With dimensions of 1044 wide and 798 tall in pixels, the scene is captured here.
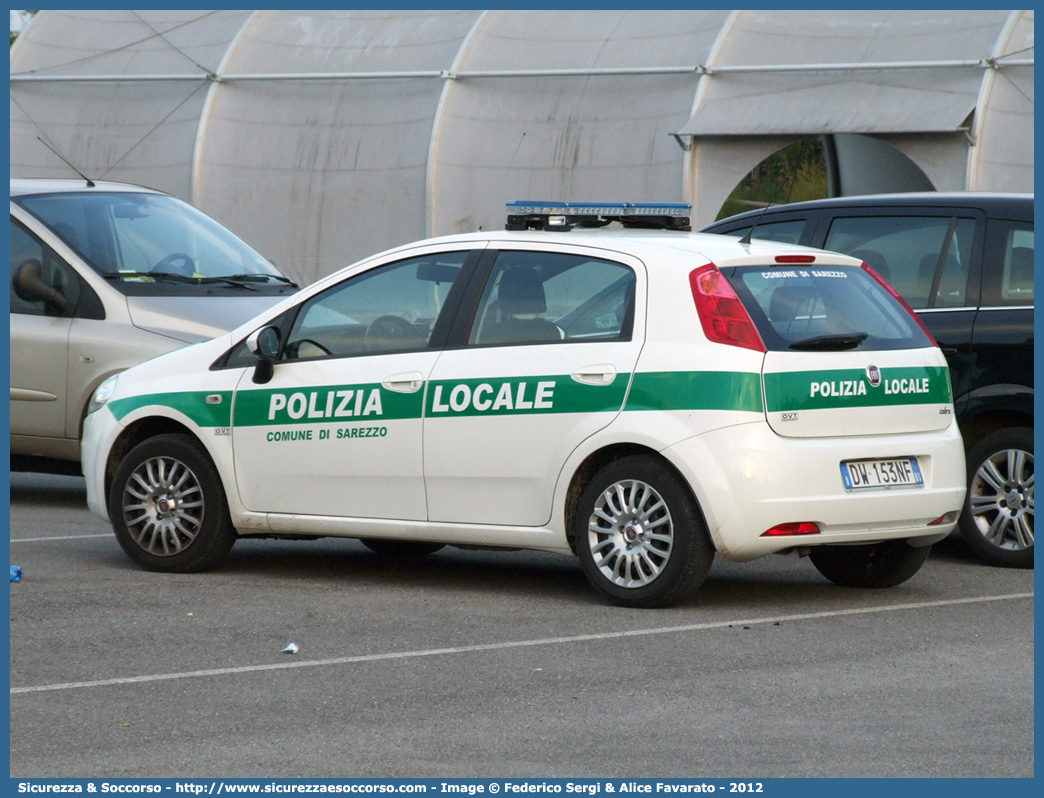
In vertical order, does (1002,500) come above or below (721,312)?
below

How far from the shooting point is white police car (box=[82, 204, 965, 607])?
22.3 feet

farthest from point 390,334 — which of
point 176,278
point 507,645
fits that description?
point 176,278

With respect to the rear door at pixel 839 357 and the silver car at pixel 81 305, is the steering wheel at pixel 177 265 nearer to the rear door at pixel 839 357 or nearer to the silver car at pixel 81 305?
the silver car at pixel 81 305

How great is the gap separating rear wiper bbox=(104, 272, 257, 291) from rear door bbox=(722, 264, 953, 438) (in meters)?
4.85

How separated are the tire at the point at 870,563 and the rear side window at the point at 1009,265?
1504 millimetres

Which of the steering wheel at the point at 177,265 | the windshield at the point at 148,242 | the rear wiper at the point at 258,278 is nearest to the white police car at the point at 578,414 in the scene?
the windshield at the point at 148,242

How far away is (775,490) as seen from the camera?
6.71 m

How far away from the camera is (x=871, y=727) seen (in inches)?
200

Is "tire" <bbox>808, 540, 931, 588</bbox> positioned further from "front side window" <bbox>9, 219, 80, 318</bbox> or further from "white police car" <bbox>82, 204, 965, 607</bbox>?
"front side window" <bbox>9, 219, 80, 318</bbox>

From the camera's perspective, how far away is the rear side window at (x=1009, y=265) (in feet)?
27.3

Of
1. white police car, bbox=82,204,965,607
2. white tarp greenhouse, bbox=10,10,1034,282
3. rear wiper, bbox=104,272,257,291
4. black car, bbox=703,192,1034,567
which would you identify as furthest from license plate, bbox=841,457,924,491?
white tarp greenhouse, bbox=10,10,1034,282

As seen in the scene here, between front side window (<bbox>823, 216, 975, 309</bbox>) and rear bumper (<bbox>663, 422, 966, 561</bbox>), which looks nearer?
rear bumper (<bbox>663, 422, 966, 561</bbox>)

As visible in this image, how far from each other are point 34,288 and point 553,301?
4392mm

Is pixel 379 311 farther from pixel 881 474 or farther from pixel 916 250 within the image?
pixel 916 250
